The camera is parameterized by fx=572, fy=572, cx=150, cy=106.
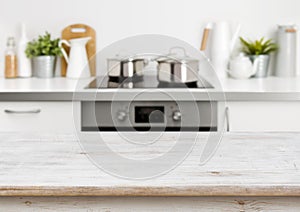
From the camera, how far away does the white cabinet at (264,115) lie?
2.65 m

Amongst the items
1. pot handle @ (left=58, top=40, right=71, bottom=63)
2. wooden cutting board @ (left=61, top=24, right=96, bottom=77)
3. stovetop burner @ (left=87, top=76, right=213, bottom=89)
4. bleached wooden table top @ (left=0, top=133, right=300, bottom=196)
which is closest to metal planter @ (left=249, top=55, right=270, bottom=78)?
stovetop burner @ (left=87, top=76, right=213, bottom=89)

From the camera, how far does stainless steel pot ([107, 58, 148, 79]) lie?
2.74 m

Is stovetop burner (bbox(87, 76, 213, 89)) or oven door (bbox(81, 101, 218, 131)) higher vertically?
stovetop burner (bbox(87, 76, 213, 89))

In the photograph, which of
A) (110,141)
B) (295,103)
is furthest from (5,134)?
(295,103)

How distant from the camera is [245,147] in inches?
55.9

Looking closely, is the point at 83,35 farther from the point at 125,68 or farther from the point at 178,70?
the point at 178,70

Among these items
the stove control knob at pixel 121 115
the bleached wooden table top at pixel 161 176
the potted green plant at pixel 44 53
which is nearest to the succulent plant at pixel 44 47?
the potted green plant at pixel 44 53

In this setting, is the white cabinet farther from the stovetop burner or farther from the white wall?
the white wall

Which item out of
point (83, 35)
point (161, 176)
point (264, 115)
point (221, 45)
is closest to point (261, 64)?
point (221, 45)

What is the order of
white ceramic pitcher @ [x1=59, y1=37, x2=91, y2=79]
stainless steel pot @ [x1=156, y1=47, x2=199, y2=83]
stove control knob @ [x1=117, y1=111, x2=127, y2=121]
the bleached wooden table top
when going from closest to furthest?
1. the bleached wooden table top
2. stove control knob @ [x1=117, y1=111, x2=127, y2=121]
3. stainless steel pot @ [x1=156, y1=47, x2=199, y2=83]
4. white ceramic pitcher @ [x1=59, y1=37, x2=91, y2=79]

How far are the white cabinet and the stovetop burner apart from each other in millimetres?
194

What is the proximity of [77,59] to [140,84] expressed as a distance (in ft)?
1.64

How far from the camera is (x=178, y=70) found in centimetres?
272

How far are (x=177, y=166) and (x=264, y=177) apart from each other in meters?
0.20
